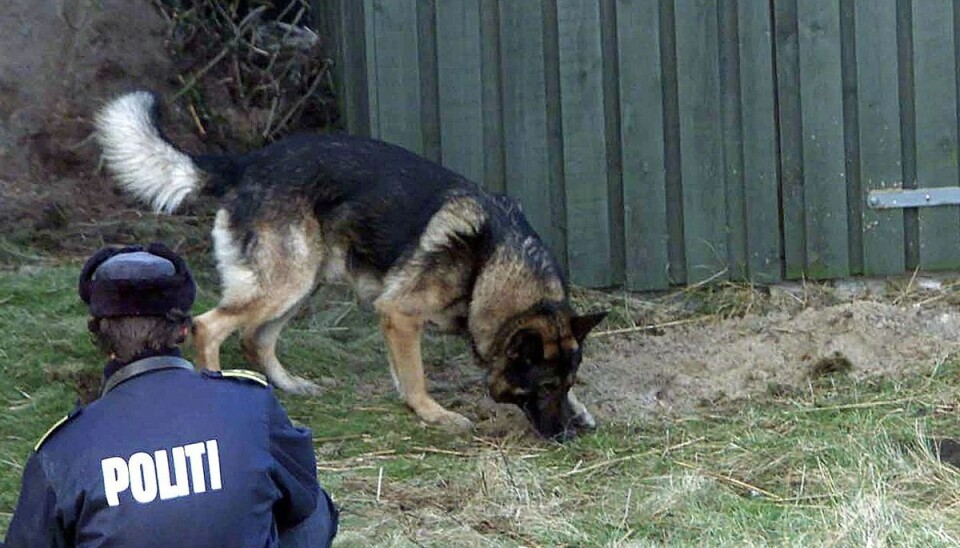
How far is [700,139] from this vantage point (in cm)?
861

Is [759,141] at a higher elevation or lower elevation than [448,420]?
higher

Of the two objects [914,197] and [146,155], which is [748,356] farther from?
[146,155]

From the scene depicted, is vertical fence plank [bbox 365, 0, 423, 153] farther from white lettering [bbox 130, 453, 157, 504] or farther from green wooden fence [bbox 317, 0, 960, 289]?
white lettering [bbox 130, 453, 157, 504]

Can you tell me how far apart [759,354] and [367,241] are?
2.07 metres

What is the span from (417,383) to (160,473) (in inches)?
167

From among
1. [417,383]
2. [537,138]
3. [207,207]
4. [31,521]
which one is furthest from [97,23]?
[31,521]

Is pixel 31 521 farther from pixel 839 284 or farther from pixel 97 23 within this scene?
pixel 97 23

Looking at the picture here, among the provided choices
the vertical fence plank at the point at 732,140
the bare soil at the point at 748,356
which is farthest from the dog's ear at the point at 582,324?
the vertical fence plank at the point at 732,140

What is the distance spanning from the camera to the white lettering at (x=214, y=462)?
3189 millimetres

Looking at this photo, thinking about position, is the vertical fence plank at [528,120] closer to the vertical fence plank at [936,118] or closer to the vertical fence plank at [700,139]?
the vertical fence plank at [700,139]

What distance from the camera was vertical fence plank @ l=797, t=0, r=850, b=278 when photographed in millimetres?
8422

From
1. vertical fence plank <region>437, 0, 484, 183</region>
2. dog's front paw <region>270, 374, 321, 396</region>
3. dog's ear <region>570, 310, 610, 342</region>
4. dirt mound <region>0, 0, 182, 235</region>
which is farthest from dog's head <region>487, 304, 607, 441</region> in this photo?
dirt mound <region>0, 0, 182, 235</region>

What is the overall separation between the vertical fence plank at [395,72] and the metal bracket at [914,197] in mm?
2612

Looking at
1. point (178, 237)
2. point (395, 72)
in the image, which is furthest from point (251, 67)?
point (395, 72)
